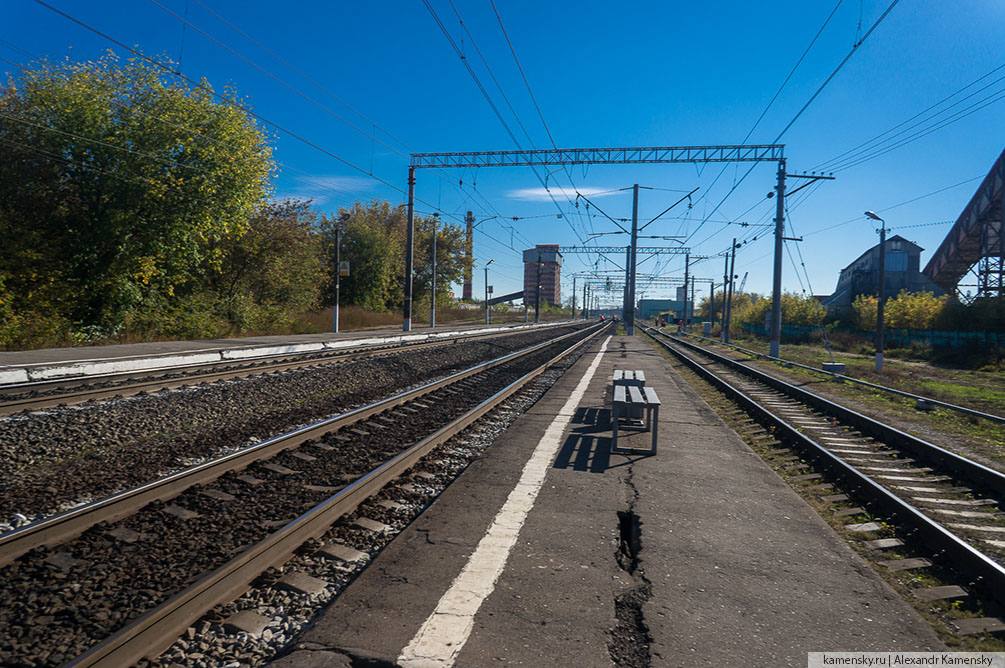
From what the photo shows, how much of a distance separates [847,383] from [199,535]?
60.2 ft

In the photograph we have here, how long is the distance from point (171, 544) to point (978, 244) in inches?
2131

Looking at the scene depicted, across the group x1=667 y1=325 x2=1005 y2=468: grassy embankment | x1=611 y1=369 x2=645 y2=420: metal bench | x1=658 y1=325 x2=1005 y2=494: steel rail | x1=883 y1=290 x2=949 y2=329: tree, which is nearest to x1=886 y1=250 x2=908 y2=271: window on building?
x1=883 y1=290 x2=949 y2=329: tree

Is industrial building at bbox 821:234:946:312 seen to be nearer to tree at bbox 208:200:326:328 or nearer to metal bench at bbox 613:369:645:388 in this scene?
tree at bbox 208:200:326:328

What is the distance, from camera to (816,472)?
6.80m

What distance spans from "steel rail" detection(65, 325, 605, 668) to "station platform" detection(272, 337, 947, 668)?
0.60 m

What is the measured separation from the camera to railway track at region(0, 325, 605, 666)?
2.65m

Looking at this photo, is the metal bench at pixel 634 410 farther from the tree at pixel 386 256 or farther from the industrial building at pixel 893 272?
the industrial building at pixel 893 272

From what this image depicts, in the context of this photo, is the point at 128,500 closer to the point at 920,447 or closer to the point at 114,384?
the point at 114,384

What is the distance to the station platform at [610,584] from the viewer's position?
277 centimetres

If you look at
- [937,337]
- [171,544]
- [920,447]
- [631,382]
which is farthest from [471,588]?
[937,337]

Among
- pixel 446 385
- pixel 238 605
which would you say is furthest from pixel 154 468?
pixel 446 385

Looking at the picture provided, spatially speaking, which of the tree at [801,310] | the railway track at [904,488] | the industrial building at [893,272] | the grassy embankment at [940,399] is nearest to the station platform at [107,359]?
the railway track at [904,488]

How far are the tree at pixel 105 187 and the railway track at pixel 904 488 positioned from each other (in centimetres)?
1945

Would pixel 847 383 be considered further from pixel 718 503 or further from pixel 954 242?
pixel 954 242
